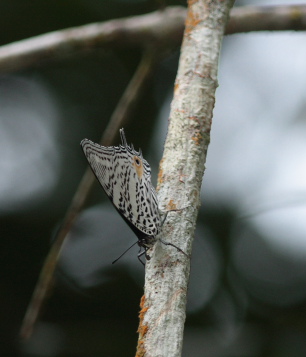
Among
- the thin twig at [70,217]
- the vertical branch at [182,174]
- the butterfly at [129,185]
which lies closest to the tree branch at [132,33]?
the thin twig at [70,217]

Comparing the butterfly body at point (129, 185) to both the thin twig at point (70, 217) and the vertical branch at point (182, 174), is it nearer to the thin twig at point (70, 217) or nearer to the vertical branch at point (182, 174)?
the vertical branch at point (182, 174)

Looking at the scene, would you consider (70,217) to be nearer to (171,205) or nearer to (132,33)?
(171,205)

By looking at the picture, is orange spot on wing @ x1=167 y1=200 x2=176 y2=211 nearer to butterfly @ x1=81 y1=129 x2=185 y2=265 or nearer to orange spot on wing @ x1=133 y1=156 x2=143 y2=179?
butterfly @ x1=81 y1=129 x2=185 y2=265

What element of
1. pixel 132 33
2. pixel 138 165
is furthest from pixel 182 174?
pixel 132 33

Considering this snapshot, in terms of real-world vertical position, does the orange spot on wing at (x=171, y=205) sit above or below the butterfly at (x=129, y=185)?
below

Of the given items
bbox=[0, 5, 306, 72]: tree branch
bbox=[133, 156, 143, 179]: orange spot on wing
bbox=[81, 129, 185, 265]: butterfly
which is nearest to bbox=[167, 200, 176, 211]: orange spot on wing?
bbox=[81, 129, 185, 265]: butterfly

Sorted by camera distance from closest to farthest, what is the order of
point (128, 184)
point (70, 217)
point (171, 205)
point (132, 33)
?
point (171, 205) → point (128, 184) → point (70, 217) → point (132, 33)
